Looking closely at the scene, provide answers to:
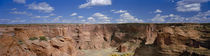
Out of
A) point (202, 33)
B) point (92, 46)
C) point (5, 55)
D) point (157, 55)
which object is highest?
point (202, 33)

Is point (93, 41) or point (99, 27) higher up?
point (99, 27)

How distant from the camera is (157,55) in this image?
63.9ft

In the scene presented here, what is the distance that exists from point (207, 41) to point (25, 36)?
27.9 metres

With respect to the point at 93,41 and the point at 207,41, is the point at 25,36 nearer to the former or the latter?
the point at 207,41

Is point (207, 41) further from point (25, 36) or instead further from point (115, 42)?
point (115, 42)

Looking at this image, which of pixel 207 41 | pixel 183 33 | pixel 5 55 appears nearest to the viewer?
pixel 5 55

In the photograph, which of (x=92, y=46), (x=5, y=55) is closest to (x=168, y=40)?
(x=5, y=55)

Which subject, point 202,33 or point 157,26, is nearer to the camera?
point 202,33

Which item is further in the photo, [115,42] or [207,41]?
[115,42]

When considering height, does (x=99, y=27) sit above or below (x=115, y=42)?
above

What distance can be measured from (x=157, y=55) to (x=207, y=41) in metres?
6.94

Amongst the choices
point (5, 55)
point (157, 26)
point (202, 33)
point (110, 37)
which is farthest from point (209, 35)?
point (110, 37)

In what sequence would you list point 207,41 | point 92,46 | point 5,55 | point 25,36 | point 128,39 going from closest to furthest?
point 5,55 < point 207,41 < point 25,36 < point 92,46 < point 128,39

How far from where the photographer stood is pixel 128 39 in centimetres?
5597
